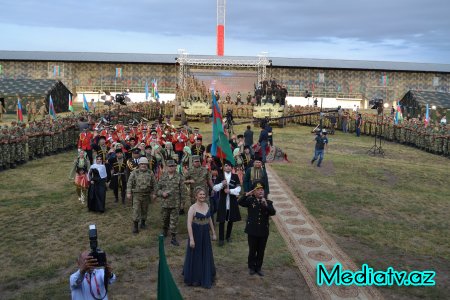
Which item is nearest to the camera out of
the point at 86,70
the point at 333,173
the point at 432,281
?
the point at 432,281

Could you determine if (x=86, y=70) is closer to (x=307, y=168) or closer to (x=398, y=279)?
(x=307, y=168)

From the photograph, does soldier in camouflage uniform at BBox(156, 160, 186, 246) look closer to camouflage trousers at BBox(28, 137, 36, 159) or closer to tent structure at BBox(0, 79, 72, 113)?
camouflage trousers at BBox(28, 137, 36, 159)

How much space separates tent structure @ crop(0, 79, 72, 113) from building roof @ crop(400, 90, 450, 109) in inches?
1094

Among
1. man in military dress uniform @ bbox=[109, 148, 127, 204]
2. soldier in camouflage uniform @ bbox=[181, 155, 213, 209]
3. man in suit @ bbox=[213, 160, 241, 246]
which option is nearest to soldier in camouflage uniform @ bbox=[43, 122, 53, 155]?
man in military dress uniform @ bbox=[109, 148, 127, 204]

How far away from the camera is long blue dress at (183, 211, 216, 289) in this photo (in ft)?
21.5

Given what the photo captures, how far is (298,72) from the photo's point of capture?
153 feet

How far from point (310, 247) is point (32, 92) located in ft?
105

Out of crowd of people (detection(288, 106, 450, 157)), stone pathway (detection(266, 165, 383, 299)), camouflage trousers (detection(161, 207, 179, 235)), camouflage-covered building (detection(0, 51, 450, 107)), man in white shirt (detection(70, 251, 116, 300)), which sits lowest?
stone pathway (detection(266, 165, 383, 299))

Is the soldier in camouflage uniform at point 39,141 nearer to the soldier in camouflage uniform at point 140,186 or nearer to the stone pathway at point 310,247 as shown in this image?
the soldier in camouflage uniform at point 140,186

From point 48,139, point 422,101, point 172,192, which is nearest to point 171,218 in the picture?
point 172,192

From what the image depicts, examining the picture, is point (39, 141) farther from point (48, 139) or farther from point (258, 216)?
point (258, 216)

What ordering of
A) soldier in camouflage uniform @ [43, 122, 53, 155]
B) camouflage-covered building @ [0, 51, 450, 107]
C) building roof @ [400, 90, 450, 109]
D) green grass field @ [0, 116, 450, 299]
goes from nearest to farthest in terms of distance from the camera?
1. green grass field @ [0, 116, 450, 299]
2. soldier in camouflage uniform @ [43, 122, 53, 155]
3. building roof @ [400, 90, 450, 109]
4. camouflage-covered building @ [0, 51, 450, 107]

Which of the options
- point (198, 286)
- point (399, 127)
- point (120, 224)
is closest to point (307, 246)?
point (198, 286)

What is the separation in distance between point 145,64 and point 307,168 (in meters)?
34.1
